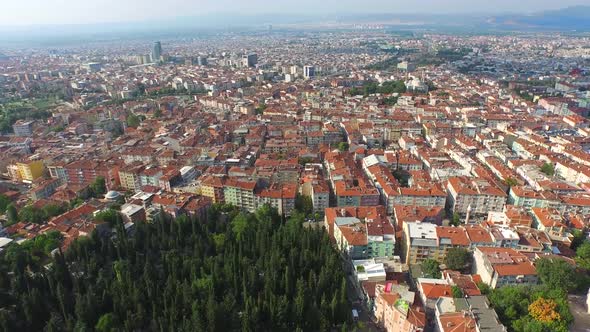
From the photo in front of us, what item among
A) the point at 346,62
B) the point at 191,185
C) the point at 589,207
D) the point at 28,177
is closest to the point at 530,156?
the point at 589,207

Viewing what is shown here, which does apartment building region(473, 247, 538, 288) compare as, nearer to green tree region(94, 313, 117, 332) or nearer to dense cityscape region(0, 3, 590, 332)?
dense cityscape region(0, 3, 590, 332)

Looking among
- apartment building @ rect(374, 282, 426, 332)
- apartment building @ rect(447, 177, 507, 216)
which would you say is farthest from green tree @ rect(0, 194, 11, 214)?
apartment building @ rect(447, 177, 507, 216)

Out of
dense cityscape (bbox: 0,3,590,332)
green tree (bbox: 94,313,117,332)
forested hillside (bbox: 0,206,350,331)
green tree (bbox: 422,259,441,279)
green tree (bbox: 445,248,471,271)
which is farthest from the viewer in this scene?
green tree (bbox: 445,248,471,271)

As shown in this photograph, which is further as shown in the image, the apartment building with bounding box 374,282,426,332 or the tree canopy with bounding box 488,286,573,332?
the apartment building with bounding box 374,282,426,332

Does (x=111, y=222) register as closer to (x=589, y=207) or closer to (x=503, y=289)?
(x=503, y=289)

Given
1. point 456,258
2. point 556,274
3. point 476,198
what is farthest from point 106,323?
point 476,198

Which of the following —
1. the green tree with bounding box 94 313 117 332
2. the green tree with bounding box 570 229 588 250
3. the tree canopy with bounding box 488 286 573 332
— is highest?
the tree canopy with bounding box 488 286 573 332

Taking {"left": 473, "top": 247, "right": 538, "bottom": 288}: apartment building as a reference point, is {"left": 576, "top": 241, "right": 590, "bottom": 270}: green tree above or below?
below
